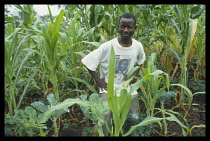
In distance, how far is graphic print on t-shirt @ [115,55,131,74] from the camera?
1.55m

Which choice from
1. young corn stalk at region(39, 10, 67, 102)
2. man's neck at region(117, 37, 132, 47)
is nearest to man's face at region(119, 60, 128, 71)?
man's neck at region(117, 37, 132, 47)

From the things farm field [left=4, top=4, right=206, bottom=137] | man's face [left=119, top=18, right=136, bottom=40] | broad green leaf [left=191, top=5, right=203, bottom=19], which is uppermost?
broad green leaf [left=191, top=5, right=203, bottom=19]

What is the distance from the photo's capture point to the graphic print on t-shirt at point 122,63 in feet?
5.10

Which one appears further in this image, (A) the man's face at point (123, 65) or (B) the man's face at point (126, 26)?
(A) the man's face at point (123, 65)

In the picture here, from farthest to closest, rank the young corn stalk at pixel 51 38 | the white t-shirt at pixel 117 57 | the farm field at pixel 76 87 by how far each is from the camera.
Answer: the white t-shirt at pixel 117 57, the young corn stalk at pixel 51 38, the farm field at pixel 76 87

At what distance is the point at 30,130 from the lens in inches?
47.8

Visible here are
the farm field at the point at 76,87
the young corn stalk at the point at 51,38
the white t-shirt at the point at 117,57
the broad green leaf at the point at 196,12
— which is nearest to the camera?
the farm field at the point at 76,87

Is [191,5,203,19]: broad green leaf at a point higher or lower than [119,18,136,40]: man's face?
higher

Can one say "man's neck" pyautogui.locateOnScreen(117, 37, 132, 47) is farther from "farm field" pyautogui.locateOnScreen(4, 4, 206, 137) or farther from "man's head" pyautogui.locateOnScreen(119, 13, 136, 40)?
"farm field" pyautogui.locateOnScreen(4, 4, 206, 137)

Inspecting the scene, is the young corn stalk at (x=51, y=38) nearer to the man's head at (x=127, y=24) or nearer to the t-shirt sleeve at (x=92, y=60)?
the t-shirt sleeve at (x=92, y=60)

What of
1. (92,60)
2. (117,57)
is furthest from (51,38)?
(117,57)

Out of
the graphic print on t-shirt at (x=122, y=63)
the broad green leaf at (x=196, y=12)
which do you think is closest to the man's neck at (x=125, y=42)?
the graphic print on t-shirt at (x=122, y=63)

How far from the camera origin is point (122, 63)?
1570mm
